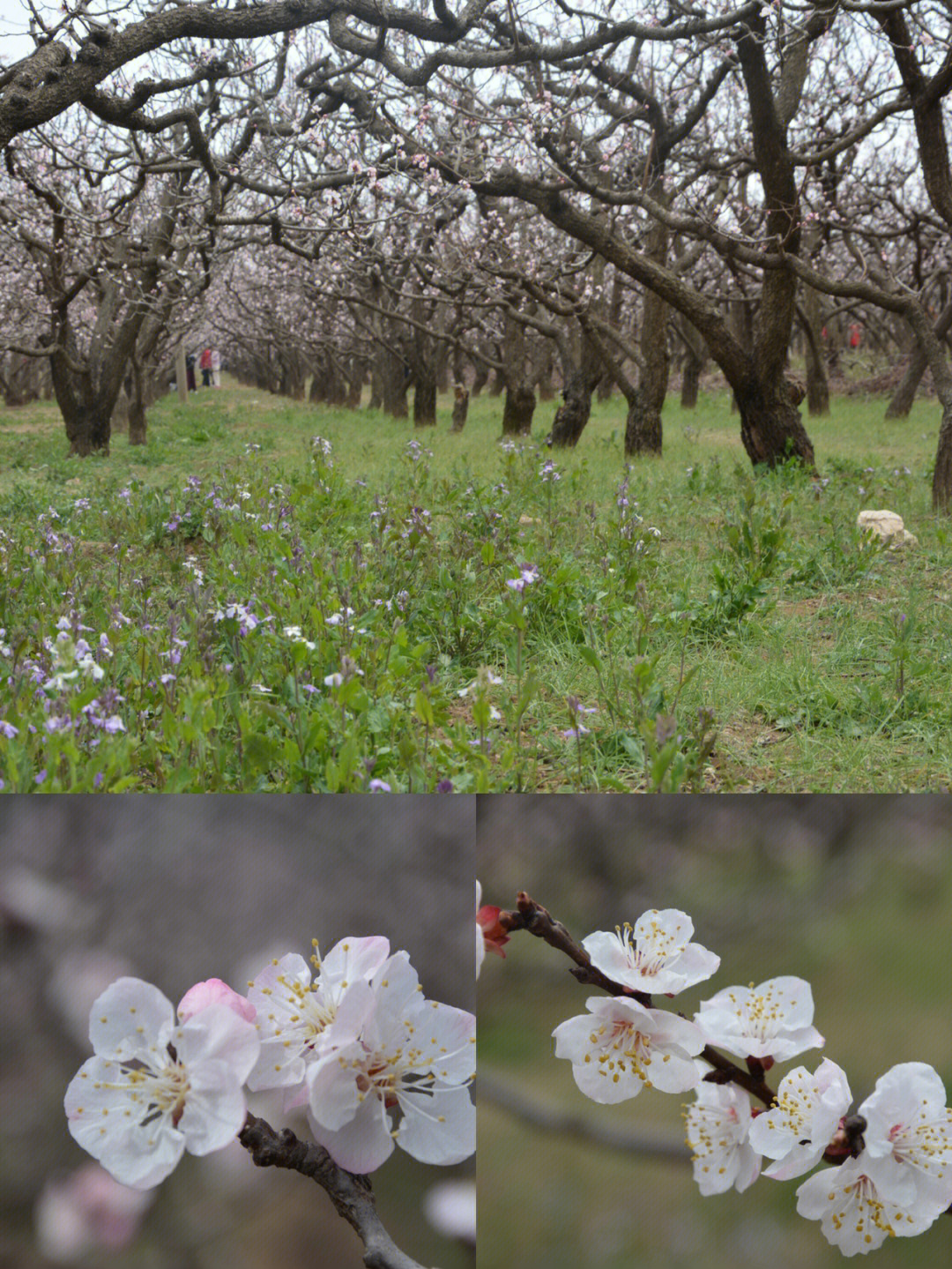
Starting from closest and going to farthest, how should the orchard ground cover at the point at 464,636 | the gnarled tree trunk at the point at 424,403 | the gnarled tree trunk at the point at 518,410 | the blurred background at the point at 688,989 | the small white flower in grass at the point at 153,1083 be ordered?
the small white flower in grass at the point at 153,1083 < the blurred background at the point at 688,989 < the orchard ground cover at the point at 464,636 < the gnarled tree trunk at the point at 518,410 < the gnarled tree trunk at the point at 424,403

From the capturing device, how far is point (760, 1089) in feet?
3.89

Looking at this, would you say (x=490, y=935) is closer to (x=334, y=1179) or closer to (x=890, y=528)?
(x=334, y=1179)

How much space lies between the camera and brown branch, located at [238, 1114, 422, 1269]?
3.78ft

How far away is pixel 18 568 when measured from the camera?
2.90 metres

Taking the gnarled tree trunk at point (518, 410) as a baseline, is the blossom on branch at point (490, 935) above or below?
below

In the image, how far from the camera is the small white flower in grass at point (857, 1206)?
119 centimetres

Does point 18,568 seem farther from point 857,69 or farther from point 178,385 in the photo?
point 857,69

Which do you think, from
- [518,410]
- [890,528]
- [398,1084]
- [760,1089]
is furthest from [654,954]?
[518,410]

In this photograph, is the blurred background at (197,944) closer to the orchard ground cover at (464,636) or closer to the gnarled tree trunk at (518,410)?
the orchard ground cover at (464,636)

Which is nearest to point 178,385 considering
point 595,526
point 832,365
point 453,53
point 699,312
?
point 699,312

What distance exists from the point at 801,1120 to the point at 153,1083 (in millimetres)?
714

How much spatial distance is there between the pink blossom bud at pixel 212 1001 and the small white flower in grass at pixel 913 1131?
0.70 meters

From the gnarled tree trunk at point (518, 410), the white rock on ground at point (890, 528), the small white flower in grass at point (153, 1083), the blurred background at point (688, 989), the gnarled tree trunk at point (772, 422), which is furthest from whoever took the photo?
the gnarled tree trunk at point (518, 410)

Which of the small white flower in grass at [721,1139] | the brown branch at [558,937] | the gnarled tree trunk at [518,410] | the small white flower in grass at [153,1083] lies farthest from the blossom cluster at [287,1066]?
the gnarled tree trunk at [518,410]
